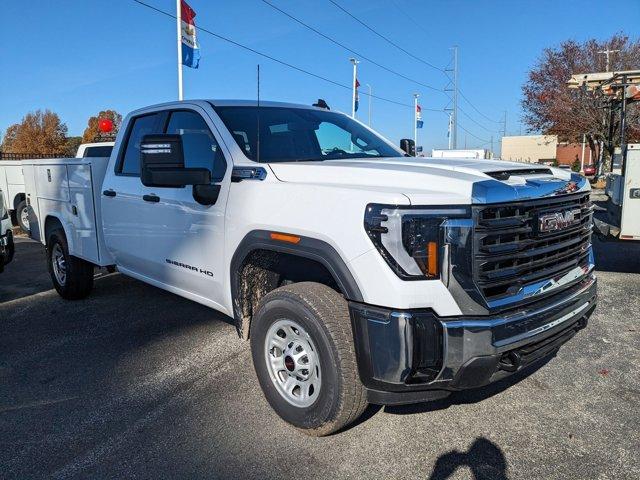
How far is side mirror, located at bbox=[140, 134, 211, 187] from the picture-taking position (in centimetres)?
338

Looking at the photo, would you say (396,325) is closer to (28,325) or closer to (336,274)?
(336,274)

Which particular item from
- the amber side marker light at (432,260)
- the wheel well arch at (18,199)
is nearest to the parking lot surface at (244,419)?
the amber side marker light at (432,260)

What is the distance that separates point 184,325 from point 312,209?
2753 millimetres

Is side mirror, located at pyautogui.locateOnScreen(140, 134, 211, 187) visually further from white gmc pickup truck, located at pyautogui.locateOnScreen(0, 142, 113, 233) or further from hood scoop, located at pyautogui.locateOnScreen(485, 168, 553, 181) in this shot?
white gmc pickup truck, located at pyautogui.locateOnScreen(0, 142, 113, 233)

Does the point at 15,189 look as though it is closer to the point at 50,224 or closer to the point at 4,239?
the point at 50,224

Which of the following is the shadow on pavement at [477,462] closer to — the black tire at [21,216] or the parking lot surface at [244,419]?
the parking lot surface at [244,419]

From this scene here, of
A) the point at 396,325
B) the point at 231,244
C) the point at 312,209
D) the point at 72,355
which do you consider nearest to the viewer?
the point at 396,325

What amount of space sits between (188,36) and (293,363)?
14369 mm

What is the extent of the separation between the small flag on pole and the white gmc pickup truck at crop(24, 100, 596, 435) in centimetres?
1193

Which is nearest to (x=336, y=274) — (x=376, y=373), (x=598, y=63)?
(x=376, y=373)

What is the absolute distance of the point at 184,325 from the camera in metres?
5.09

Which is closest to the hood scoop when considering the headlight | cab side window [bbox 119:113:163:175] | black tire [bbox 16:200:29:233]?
the headlight

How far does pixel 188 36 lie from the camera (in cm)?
1520

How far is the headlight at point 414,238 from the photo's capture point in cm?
249
